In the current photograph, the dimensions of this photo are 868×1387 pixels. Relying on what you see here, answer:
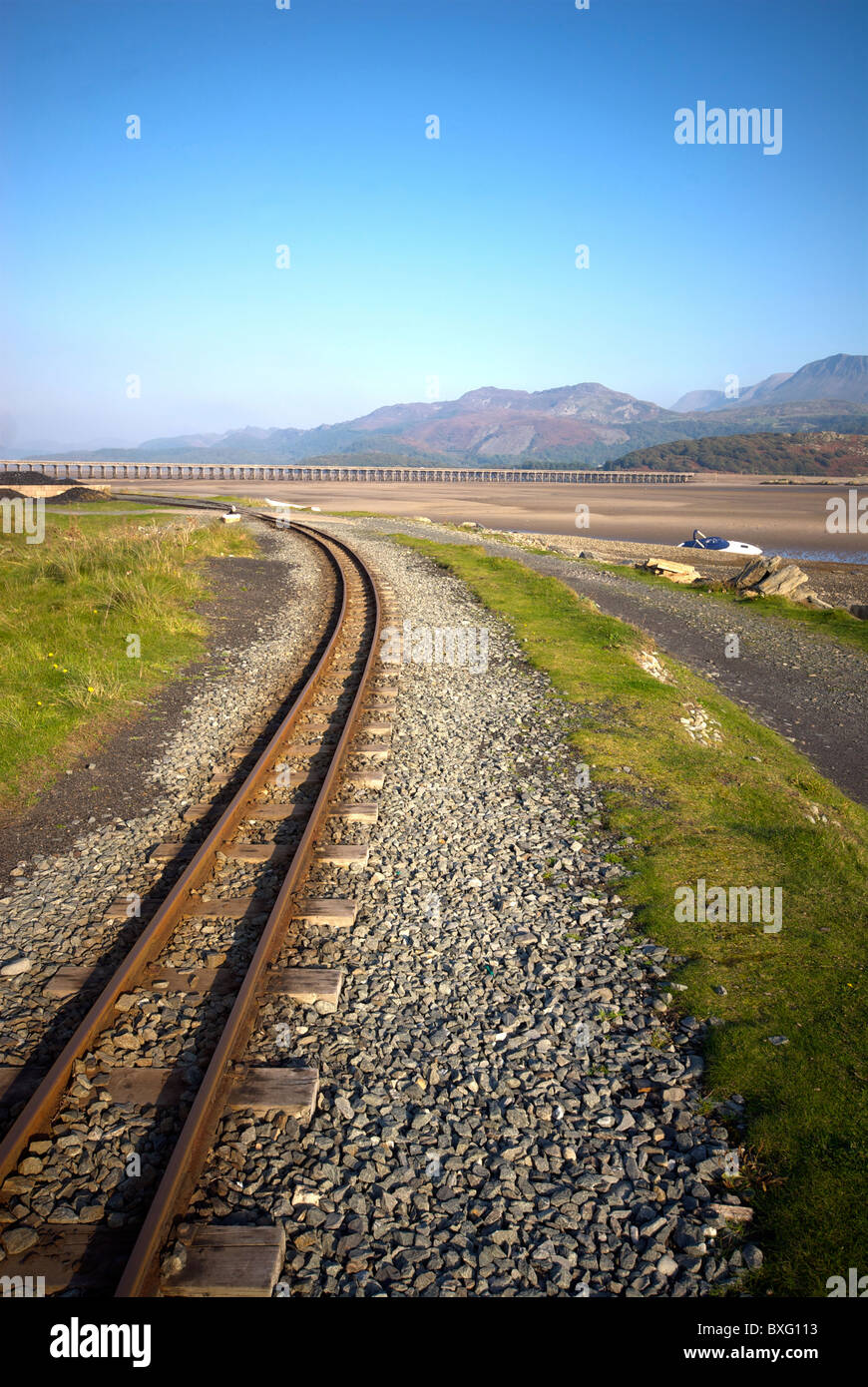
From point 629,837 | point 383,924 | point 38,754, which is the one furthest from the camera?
point 38,754

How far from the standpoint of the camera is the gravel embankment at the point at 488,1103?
329cm

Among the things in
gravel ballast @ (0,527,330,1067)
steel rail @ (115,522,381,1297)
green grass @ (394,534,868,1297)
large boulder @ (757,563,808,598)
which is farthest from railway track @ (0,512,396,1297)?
large boulder @ (757,563,808,598)

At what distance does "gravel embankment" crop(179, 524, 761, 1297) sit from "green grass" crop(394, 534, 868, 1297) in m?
0.23

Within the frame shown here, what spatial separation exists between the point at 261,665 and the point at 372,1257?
10163 millimetres

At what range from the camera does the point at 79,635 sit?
42.4 feet

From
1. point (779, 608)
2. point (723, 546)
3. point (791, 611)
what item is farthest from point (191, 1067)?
point (723, 546)

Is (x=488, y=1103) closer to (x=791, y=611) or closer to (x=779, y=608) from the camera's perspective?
(x=791, y=611)

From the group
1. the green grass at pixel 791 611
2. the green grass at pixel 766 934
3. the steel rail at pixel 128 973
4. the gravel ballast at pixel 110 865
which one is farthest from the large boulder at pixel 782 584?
the steel rail at pixel 128 973

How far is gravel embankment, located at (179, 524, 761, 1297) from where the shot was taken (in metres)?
3.29

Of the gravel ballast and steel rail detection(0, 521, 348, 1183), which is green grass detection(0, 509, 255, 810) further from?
steel rail detection(0, 521, 348, 1183)

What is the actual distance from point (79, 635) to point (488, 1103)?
11375 mm
